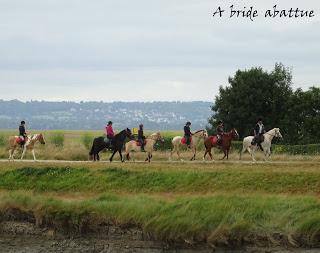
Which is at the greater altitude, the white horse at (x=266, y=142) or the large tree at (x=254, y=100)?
the large tree at (x=254, y=100)

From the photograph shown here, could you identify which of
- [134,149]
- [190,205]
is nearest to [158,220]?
[190,205]

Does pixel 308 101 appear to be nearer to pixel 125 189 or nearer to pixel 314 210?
pixel 125 189

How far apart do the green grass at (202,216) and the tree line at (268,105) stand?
133 feet

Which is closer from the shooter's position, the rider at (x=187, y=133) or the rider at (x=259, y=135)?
the rider at (x=259, y=135)

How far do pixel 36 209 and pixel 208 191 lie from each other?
781 cm

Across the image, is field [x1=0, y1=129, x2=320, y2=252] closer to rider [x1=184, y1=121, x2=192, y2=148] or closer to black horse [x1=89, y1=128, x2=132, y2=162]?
black horse [x1=89, y1=128, x2=132, y2=162]

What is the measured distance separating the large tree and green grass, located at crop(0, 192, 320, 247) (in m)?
42.0

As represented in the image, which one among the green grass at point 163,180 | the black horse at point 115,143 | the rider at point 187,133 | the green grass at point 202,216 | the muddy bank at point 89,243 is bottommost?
the muddy bank at point 89,243

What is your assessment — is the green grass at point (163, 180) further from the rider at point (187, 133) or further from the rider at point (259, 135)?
the rider at point (187, 133)

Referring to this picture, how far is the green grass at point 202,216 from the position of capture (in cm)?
2102

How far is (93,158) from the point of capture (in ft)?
140

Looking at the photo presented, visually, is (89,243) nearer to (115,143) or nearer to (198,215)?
(198,215)

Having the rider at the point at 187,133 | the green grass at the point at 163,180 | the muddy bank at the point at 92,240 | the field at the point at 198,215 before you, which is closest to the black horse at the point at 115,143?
the rider at the point at 187,133

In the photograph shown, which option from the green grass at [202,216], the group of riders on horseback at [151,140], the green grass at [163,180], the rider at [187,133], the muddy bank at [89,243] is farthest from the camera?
the rider at [187,133]
